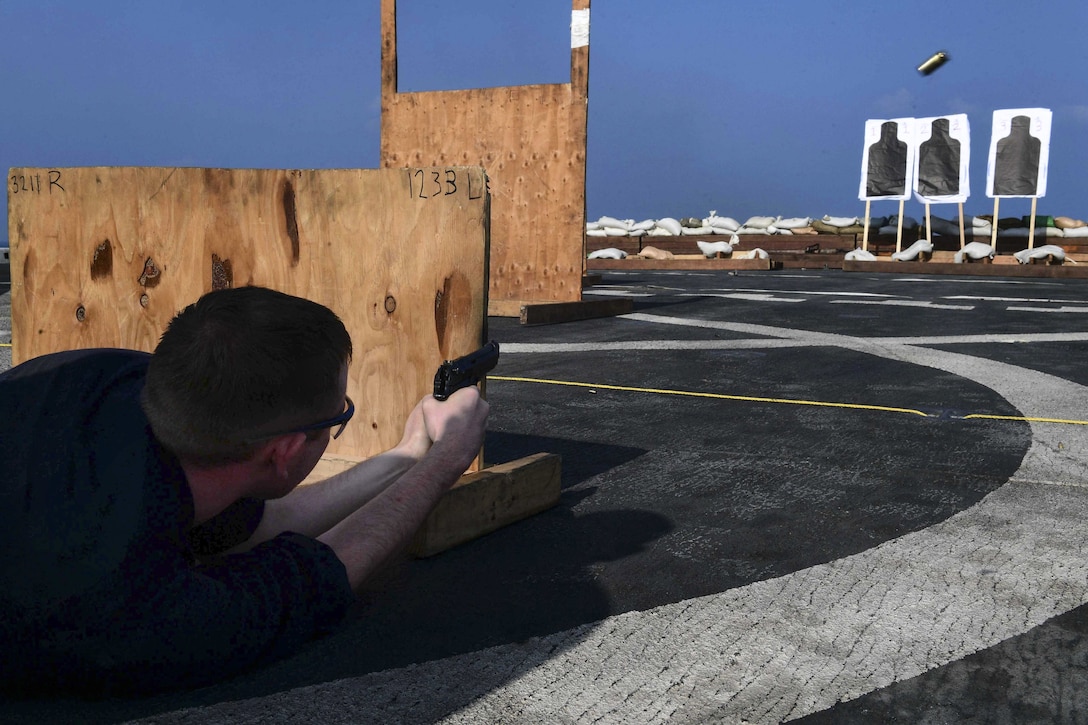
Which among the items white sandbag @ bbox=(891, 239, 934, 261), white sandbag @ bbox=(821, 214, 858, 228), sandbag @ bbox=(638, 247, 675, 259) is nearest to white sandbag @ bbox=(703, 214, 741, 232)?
white sandbag @ bbox=(821, 214, 858, 228)

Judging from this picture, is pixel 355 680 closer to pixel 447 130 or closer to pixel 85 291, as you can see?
pixel 85 291

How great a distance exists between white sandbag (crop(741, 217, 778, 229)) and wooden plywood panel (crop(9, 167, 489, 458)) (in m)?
28.2

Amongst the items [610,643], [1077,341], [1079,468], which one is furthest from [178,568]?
[1077,341]

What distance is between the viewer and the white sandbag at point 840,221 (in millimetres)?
27234

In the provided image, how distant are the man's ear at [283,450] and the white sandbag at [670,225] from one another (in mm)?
28113

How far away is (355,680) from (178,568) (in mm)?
399

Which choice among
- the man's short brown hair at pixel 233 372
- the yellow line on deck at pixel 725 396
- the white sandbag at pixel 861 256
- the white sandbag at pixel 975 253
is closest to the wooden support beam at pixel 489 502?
the man's short brown hair at pixel 233 372

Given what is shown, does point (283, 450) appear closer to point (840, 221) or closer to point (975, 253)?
point (975, 253)

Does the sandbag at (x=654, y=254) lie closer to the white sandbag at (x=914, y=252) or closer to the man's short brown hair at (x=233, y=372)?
the white sandbag at (x=914, y=252)

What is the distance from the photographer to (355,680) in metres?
1.80

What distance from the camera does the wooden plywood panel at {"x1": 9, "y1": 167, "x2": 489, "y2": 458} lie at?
2688 mm

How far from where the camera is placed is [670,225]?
97.1 feet

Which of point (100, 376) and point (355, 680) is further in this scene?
point (355, 680)

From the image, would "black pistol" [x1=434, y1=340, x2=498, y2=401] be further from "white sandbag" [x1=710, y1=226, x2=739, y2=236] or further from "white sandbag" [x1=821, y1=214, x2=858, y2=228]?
"white sandbag" [x1=710, y1=226, x2=739, y2=236]
